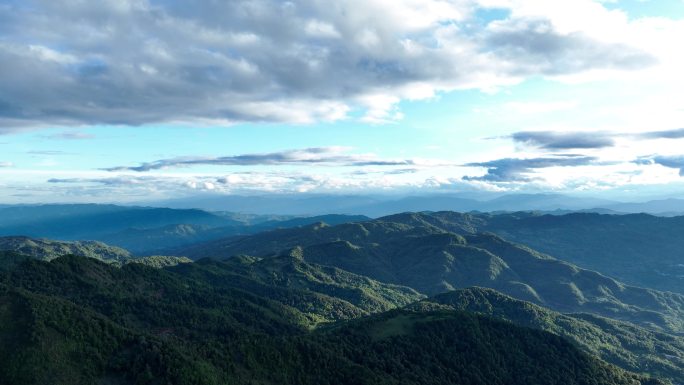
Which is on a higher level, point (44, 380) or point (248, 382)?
point (44, 380)

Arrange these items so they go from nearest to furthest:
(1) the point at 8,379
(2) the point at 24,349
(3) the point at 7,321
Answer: (1) the point at 8,379
(2) the point at 24,349
(3) the point at 7,321

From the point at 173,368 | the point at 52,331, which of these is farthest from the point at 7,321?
the point at 173,368

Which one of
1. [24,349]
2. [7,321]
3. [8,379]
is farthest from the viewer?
[7,321]

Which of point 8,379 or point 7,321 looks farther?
point 7,321

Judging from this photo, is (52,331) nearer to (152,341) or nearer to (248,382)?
(152,341)

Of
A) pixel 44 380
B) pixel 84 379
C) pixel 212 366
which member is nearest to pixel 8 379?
pixel 44 380

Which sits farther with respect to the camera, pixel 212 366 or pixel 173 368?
pixel 212 366

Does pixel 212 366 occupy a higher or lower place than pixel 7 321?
lower

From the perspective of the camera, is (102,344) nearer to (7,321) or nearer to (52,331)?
(52,331)

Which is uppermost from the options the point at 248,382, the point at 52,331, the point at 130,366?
the point at 52,331
